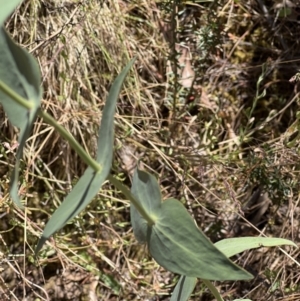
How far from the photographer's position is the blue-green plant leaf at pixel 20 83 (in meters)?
0.67

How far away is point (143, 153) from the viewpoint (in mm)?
1574

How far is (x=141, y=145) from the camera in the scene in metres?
1.52

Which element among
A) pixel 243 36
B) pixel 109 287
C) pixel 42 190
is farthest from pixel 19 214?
pixel 243 36

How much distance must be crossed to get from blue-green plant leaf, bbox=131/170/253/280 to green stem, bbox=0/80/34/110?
0.67 ft

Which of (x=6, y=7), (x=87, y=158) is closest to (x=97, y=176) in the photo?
(x=87, y=158)

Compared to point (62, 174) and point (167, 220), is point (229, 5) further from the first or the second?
point (167, 220)

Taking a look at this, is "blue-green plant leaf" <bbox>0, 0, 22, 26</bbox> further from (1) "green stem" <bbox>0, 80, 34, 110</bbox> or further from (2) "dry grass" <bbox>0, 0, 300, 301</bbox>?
(2) "dry grass" <bbox>0, 0, 300, 301</bbox>

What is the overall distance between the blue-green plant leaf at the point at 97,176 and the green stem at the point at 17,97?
10cm

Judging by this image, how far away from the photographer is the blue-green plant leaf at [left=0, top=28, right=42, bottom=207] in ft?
2.18

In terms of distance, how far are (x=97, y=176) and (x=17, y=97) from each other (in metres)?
0.14

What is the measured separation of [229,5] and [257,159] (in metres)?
0.57

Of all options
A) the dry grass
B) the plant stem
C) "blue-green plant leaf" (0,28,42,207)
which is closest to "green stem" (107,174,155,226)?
the plant stem

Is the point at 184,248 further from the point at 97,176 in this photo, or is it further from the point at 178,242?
the point at 97,176

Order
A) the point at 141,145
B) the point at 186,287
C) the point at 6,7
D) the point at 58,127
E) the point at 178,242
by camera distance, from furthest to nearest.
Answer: the point at 141,145 < the point at 186,287 < the point at 178,242 < the point at 58,127 < the point at 6,7
